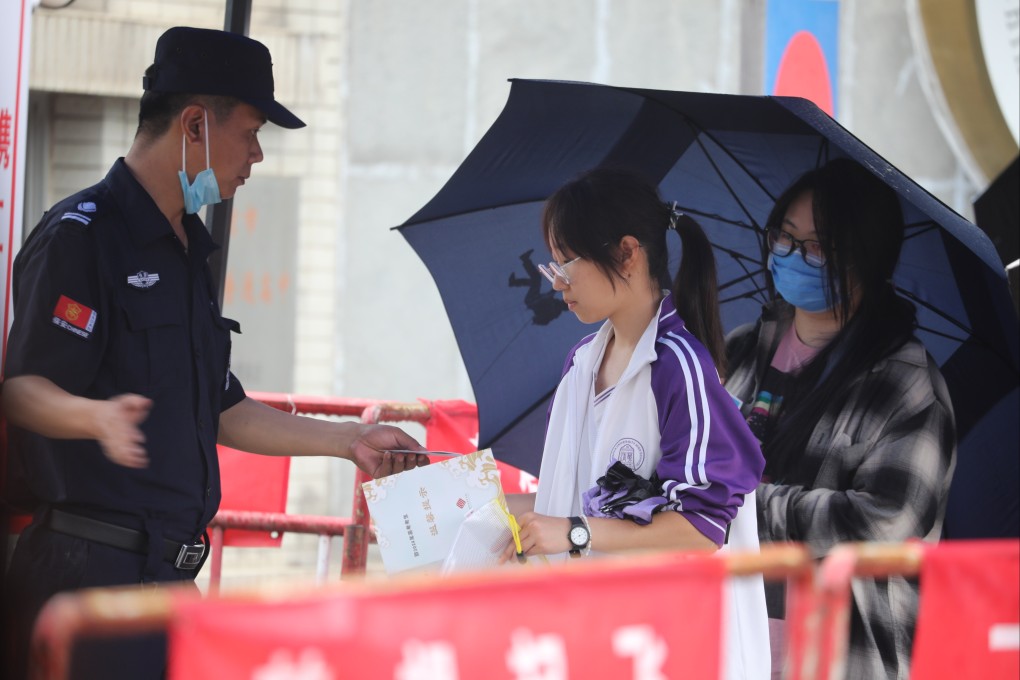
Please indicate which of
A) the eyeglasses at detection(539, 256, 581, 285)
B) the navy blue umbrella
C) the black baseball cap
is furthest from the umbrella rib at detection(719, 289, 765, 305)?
the black baseball cap

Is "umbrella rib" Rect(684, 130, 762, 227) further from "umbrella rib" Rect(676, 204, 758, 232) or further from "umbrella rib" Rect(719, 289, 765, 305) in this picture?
"umbrella rib" Rect(719, 289, 765, 305)

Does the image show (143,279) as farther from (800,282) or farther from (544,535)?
(800,282)

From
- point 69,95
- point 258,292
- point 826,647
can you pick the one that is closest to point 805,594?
point 826,647

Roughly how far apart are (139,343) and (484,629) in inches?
59.8

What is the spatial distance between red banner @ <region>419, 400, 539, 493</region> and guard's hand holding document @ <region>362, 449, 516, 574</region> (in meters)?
2.22

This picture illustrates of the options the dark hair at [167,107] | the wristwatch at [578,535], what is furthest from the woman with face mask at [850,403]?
the dark hair at [167,107]

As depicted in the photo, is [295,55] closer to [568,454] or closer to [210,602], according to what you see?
[568,454]

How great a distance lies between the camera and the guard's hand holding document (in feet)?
9.30

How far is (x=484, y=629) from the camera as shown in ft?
5.75

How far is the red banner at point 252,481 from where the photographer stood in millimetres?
5156

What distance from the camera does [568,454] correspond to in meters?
3.07

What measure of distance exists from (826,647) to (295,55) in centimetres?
734

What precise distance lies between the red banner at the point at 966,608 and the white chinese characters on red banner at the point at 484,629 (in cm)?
41

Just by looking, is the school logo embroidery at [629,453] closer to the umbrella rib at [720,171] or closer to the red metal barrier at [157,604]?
the red metal barrier at [157,604]
